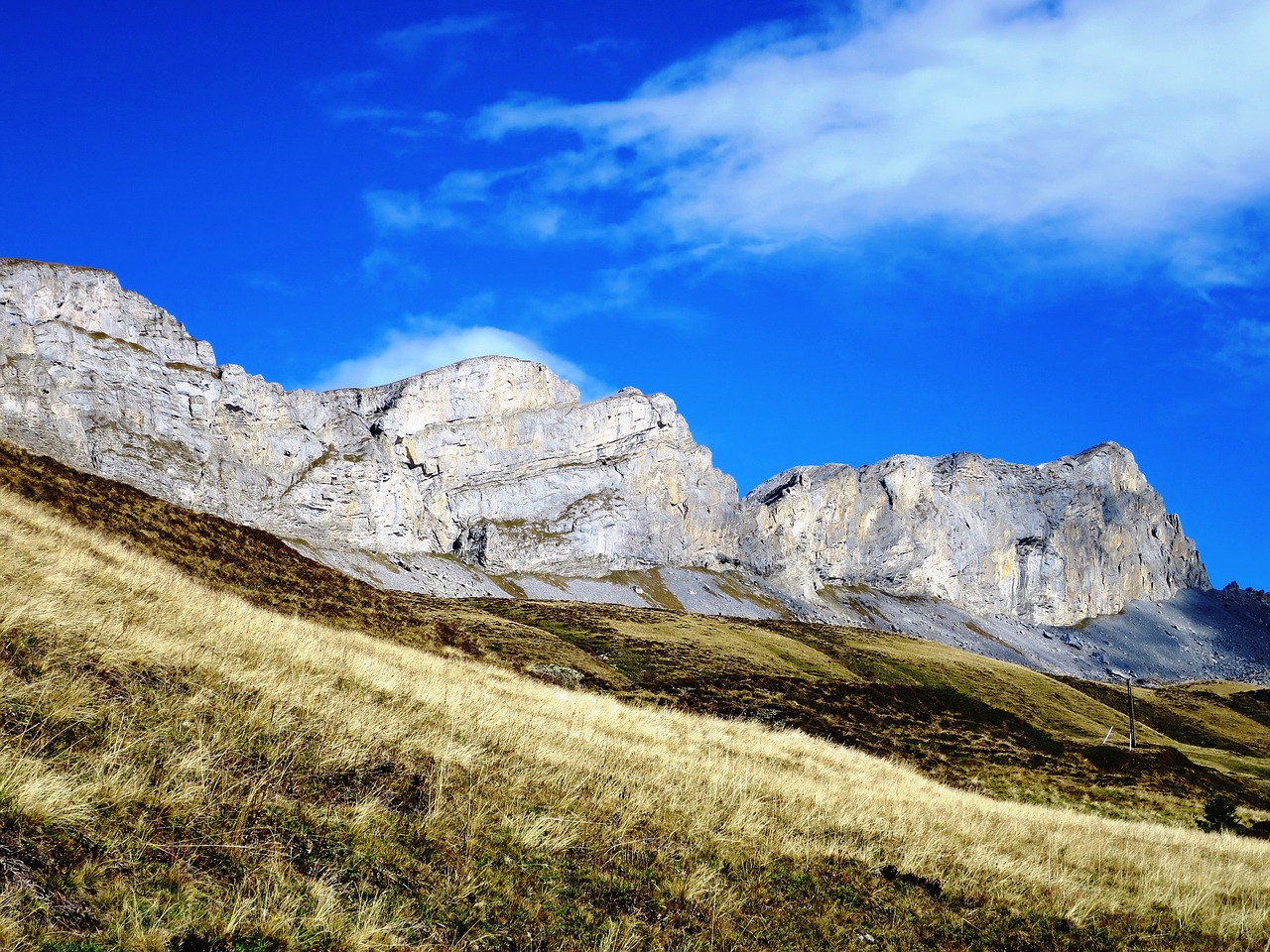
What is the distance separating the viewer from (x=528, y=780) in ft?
33.1

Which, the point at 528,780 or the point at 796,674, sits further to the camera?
the point at 796,674

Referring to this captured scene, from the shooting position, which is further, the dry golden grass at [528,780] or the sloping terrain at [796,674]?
the sloping terrain at [796,674]

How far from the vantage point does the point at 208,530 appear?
Result: 102 ft

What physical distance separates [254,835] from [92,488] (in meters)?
27.3

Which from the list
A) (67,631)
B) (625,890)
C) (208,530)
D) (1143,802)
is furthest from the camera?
(1143,802)

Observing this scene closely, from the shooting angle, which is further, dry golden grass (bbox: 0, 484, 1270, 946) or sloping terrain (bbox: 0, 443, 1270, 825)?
sloping terrain (bbox: 0, 443, 1270, 825)

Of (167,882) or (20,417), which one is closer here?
(167,882)

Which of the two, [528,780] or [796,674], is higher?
[528,780]

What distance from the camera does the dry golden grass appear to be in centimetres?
767

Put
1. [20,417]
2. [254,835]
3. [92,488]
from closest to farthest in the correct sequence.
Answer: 1. [254,835]
2. [92,488]
3. [20,417]

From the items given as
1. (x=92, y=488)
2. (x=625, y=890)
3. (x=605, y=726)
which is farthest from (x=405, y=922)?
(x=92, y=488)

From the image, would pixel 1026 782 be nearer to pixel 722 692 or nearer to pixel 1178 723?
pixel 722 692

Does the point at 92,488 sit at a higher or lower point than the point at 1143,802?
higher

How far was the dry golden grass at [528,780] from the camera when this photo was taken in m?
7.67
